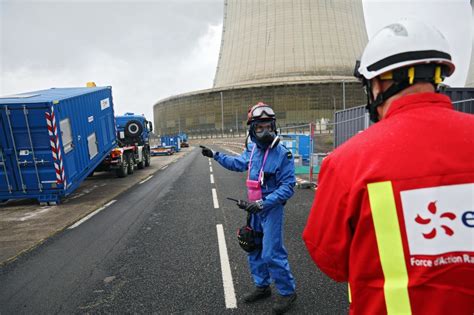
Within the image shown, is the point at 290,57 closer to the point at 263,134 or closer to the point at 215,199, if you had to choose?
the point at 215,199

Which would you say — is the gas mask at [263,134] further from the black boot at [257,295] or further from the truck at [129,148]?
the truck at [129,148]

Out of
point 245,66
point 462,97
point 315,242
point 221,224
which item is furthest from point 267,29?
point 315,242

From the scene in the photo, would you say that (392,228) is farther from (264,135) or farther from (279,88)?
(279,88)

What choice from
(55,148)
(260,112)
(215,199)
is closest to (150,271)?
(260,112)

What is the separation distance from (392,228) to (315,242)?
1.16ft

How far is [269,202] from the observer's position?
2.90m

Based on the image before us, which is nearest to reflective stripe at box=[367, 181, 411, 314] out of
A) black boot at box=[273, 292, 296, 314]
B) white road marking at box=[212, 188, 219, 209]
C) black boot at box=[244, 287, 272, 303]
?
black boot at box=[273, 292, 296, 314]

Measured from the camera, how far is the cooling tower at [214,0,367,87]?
46.3m

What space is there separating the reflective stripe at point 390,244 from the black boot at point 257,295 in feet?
7.91

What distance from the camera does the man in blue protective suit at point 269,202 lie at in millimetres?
2988

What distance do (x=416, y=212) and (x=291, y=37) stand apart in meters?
50.9

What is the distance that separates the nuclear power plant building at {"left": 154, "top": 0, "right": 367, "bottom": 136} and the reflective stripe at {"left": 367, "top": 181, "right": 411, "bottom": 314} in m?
50.5

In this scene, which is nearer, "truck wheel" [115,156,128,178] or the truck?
the truck

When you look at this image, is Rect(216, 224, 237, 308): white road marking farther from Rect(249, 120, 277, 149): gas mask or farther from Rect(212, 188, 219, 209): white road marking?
Rect(212, 188, 219, 209): white road marking
